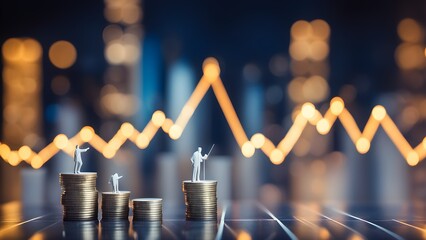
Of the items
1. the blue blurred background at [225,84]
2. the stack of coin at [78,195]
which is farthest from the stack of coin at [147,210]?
the blue blurred background at [225,84]

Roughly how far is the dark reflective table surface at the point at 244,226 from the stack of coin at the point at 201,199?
110 millimetres

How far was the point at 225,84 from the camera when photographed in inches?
290

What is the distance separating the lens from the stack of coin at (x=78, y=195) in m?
4.57

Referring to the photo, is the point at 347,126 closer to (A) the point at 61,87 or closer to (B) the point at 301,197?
(B) the point at 301,197

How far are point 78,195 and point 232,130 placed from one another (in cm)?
306

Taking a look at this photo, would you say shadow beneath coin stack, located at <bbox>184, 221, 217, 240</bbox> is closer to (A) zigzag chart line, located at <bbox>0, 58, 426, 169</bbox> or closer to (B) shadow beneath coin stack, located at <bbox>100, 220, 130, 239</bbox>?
(B) shadow beneath coin stack, located at <bbox>100, 220, 130, 239</bbox>

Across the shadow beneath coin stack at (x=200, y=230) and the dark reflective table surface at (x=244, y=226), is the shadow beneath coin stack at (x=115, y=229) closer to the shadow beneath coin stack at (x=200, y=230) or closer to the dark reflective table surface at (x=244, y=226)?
the dark reflective table surface at (x=244, y=226)

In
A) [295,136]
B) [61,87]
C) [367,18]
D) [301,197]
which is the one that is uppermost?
[367,18]

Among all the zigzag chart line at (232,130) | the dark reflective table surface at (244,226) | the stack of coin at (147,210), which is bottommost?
the dark reflective table surface at (244,226)

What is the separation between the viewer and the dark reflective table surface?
3.79 meters

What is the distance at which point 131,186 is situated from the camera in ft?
23.8

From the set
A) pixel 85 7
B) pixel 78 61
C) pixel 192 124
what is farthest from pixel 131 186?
pixel 85 7

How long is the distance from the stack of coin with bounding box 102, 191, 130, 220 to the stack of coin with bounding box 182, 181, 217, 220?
505 mm

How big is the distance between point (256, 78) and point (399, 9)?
199cm
